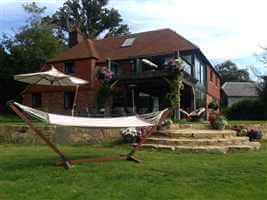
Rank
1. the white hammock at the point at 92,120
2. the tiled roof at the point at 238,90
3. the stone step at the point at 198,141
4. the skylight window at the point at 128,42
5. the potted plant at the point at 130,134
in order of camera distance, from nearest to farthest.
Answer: the white hammock at the point at 92,120
the stone step at the point at 198,141
the potted plant at the point at 130,134
the skylight window at the point at 128,42
the tiled roof at the point at 238,90

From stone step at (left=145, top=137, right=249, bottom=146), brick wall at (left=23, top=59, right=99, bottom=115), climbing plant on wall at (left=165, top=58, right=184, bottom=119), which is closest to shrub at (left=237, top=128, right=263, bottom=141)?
stone step at (left=145, top=137, right=249, bottom=146)

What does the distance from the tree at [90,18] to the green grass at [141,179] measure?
3675 centimetres

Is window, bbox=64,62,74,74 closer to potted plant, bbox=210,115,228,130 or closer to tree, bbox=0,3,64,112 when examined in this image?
tree, bbox=0,3,64,112

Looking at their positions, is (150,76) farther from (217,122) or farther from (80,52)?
(80,52)

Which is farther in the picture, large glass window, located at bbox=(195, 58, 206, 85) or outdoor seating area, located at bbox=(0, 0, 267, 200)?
large glass window, located at bbox=(195, 58, 206, 85)

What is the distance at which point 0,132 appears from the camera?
36.0 feet

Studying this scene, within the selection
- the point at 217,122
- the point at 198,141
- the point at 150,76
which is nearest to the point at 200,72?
the point at 150,76

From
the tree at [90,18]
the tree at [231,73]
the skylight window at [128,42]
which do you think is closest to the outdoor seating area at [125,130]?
the skylight window at [128,42]

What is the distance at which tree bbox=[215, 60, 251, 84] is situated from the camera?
56969 mm

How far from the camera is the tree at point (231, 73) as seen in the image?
187 ft

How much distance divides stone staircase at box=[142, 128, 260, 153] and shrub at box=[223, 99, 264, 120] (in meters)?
10.6

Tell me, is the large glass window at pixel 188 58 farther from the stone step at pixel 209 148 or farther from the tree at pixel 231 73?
the tree at pixel 231 73

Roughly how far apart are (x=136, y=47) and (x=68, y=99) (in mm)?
5937

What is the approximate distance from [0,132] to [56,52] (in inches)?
756
